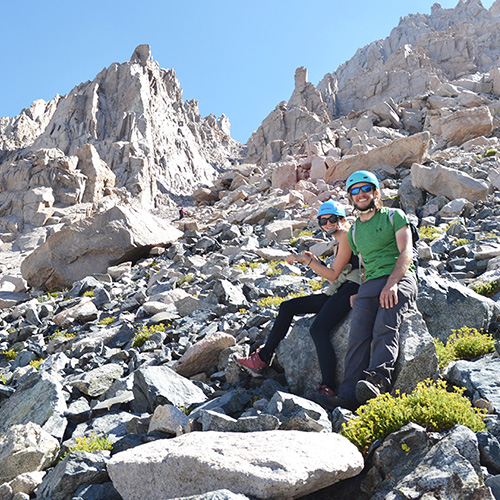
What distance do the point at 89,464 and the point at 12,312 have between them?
46.3ft

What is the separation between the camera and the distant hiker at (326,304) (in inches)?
255

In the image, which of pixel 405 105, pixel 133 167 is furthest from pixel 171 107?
pixel 405 105

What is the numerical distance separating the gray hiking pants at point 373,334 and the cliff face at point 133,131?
8423 centimetres

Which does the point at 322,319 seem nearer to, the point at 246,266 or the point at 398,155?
the point at 246,266

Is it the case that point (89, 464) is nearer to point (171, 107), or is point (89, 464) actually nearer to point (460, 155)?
point (460, 155)

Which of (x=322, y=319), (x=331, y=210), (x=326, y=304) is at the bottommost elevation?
(x=322, y=319)

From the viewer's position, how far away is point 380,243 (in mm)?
6191

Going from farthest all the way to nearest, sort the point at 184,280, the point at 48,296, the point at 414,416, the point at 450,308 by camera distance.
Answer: the point at 48,296 < the point at 184,280 < the point at 450,308 < the point at 414,416

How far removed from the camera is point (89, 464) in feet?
15.5

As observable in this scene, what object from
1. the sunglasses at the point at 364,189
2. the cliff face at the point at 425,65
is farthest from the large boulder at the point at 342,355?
the cliff face at the point at 425,65

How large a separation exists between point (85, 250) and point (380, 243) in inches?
684

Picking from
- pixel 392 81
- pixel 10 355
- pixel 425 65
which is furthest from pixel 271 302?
pixel 425 65

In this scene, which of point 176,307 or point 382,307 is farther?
point 176,307

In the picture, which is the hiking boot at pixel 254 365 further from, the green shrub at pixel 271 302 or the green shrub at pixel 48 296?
the green shrub at pixel 48 296
